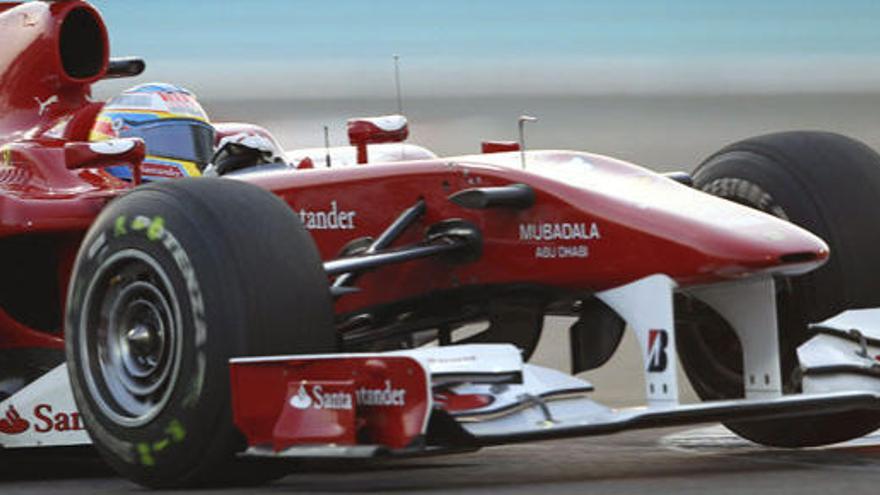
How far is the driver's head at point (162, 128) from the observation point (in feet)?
28.6

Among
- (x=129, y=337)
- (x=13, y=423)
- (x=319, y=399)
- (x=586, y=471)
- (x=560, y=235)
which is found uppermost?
(x=560, y=235)

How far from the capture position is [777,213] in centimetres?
720

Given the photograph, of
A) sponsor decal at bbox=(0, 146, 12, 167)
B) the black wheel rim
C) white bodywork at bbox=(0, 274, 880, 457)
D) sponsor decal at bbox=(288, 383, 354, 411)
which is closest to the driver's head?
sponsor decal at bbox=(0, 146, 12, 167)

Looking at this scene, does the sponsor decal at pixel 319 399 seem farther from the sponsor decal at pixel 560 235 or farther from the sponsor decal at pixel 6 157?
the sponsor decal at pixel 6 157

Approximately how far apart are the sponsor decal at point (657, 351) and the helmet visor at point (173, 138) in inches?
133

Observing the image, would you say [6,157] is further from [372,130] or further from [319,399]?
[319,399]

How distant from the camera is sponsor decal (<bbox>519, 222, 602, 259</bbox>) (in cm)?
634

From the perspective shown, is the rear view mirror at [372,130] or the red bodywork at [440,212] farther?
the rear view mirror at [372,130]

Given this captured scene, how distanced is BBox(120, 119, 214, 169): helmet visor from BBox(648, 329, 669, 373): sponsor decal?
3.37 meters

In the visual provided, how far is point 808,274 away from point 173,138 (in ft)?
10.4

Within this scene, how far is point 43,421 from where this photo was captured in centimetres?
704

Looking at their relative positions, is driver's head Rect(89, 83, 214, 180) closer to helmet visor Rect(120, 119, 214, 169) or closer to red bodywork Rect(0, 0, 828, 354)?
helmet visor Rect(120, 119, 214, 169)

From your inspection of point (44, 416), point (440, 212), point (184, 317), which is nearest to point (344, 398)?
point (184, 317)

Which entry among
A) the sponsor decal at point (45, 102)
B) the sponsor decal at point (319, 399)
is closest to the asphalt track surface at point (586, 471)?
the sponsor decal at point (319, 399)
